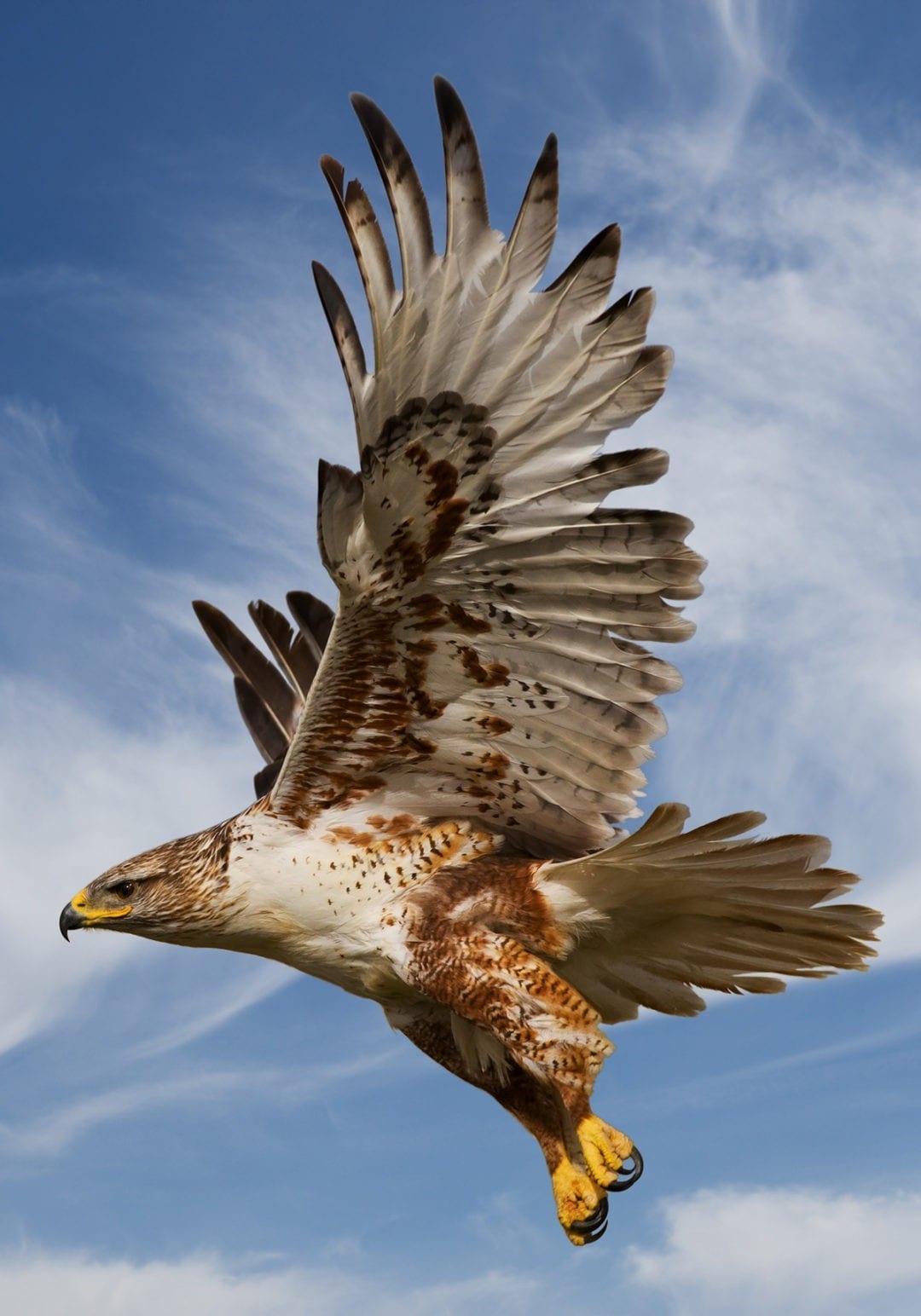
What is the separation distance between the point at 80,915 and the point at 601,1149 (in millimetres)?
2609

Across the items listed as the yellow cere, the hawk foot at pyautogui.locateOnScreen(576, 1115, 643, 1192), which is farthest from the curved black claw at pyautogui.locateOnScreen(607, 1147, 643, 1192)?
the yellow cere

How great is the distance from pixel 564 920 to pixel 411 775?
0.89 m

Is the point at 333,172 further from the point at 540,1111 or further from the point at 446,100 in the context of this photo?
the point at 540,1111

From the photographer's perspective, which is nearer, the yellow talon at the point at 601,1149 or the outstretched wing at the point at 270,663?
the yellow talon at the point at 601,1149

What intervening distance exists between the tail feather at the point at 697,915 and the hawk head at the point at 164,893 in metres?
1.47

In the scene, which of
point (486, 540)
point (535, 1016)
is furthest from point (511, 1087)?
point (486, 540)

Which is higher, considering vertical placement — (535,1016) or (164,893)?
(164,893)

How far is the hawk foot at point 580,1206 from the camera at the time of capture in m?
6.19

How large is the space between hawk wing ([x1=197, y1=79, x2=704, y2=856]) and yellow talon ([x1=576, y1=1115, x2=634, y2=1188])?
1156 millimetres

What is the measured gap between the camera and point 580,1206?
6.19 metres

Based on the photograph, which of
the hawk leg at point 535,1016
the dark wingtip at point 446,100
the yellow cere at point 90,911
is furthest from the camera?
the yellow cere at point 90,911

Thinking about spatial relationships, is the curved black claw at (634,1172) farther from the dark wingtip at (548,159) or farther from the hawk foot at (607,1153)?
the dark wingtip at (548,159)


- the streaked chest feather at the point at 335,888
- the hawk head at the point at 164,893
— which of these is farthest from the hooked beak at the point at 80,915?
the streaked chest feather at the point at 335,888

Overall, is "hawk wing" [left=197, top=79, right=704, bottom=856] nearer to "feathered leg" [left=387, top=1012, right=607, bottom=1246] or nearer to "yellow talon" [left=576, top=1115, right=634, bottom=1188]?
"feathered leg" [left=387, top=1012, right=607, bottom=1246]
